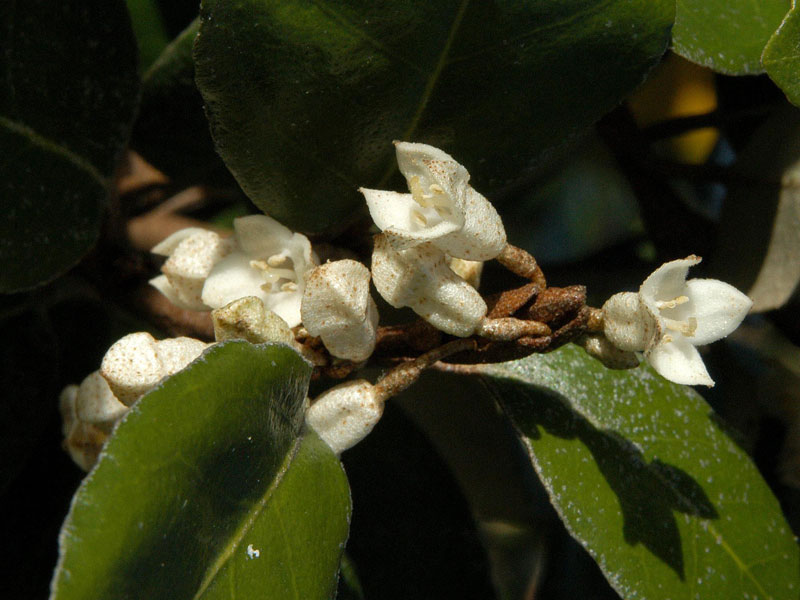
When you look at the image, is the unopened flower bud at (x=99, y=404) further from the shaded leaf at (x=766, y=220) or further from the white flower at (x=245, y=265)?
the shaded leaf at (x=766, y=220)

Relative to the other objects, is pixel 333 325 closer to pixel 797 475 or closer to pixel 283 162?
pixel 283 162

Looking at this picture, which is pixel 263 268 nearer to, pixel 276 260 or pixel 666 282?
pixel 276 260

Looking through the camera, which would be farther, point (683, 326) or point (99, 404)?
point (99, 404)

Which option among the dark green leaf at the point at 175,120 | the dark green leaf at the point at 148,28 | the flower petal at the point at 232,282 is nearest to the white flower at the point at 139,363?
the flower petal at the point at 232,282

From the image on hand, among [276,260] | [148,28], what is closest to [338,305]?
[276,260]

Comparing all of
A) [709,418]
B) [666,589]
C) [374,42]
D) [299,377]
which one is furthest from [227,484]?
[709,418]
